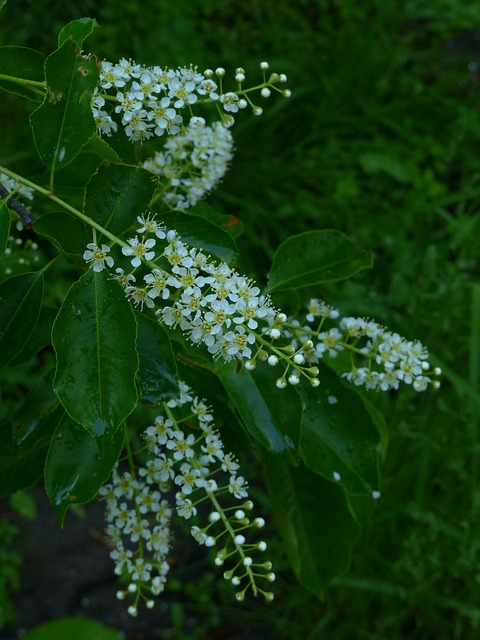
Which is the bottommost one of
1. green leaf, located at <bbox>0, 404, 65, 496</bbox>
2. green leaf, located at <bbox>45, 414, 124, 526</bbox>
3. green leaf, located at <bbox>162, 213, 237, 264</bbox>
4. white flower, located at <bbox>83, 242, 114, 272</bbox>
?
green leaf, located at <bbox>0, 404, 65, 496</bbox>

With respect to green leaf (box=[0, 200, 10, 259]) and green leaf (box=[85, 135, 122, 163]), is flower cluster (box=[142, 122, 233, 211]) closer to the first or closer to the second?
green leaf (box=[85, 135, 122, 163])

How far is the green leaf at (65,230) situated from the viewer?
3.36 feet

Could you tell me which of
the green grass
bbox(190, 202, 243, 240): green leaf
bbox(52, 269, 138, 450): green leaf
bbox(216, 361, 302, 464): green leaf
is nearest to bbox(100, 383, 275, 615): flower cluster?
bbox(216, 361, 302, 464): green leaf

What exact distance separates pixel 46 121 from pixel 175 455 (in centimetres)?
52

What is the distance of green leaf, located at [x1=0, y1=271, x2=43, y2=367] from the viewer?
3.62ft

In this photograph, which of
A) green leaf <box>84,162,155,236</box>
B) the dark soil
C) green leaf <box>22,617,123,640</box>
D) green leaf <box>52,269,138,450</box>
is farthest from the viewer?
the dark soil

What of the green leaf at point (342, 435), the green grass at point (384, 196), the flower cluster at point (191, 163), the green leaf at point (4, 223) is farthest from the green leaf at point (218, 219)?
the green grass at point (384, 196)

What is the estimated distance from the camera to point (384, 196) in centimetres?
371

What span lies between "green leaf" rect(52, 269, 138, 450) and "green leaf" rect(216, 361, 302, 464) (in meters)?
0.23

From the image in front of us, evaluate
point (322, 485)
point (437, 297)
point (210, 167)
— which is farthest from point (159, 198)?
point (437, 297)

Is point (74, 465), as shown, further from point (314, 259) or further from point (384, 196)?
point (384, 196)

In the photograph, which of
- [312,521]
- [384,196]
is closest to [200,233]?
[312,521]

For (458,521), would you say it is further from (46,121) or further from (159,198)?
(46,121)

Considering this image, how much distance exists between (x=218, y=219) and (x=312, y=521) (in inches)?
23.1
